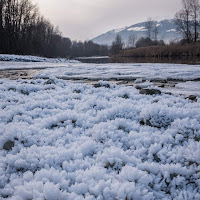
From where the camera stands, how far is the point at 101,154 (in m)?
1.91

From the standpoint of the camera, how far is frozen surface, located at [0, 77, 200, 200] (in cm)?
143

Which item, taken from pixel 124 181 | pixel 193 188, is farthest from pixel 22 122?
pixel 193 188

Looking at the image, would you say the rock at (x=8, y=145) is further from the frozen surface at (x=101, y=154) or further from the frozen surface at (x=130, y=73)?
the frozen surface at (x=130, y=73)

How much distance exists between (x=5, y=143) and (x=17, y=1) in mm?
47660

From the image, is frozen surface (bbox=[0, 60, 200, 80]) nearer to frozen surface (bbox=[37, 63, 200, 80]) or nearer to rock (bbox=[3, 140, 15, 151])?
frozen surface (bbox=[37, 63, 200, 80])

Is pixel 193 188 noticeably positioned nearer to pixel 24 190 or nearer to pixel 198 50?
pixel 24 190

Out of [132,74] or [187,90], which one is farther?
[132,74]

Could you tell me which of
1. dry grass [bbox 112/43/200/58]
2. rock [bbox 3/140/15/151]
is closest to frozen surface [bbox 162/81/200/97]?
rock [bbox 3/140/15/151]

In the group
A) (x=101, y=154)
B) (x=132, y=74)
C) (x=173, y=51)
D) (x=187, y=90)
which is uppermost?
(x=173, y=51)

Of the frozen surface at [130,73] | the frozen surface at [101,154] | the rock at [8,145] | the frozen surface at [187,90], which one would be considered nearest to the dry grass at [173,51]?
the frozen surface at [130,73]

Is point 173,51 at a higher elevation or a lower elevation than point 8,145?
higher

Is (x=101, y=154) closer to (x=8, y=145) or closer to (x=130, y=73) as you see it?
(x=8, y=145)

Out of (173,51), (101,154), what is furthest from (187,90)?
(173,51)

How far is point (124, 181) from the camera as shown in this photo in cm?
151
